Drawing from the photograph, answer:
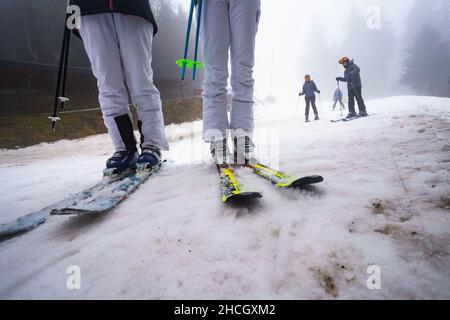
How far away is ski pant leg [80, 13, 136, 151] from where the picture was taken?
2.09 meters

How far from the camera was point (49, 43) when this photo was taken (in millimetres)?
19656

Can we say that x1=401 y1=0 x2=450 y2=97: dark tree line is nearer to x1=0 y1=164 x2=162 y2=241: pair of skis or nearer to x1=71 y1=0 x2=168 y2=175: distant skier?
x1=71 y1=0 x2=168 y2=175: distant skier

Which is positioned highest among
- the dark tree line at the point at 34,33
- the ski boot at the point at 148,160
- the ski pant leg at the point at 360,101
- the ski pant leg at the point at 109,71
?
the dark tree line at the point at 34,33

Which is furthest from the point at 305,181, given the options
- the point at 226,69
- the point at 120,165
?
the point at 120,165

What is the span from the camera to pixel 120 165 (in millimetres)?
2180

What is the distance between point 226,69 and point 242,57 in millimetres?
186

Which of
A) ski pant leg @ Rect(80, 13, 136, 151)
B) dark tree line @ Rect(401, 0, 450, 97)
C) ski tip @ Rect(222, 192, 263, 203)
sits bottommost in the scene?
ski tip @ Rect(222, 192, 263, 203)

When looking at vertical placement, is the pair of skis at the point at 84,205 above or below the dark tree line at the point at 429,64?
below

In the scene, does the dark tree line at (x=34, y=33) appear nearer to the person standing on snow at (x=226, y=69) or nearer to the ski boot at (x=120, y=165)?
the ski boot at (x=120, y=165)

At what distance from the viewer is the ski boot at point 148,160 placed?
7.06 ft

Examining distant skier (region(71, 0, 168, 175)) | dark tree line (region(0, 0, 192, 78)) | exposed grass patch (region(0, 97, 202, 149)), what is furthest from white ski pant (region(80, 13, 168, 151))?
dark tree line (region(0, 0, 192, 78))

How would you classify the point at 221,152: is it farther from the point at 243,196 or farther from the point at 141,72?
the point at 141,72

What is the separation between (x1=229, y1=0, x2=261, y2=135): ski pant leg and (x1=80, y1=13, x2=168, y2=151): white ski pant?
0.82 m

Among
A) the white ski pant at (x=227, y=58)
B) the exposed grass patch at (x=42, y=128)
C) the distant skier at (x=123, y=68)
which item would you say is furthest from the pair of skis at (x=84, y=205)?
the exposed grass patch at (x=42, y=128)
